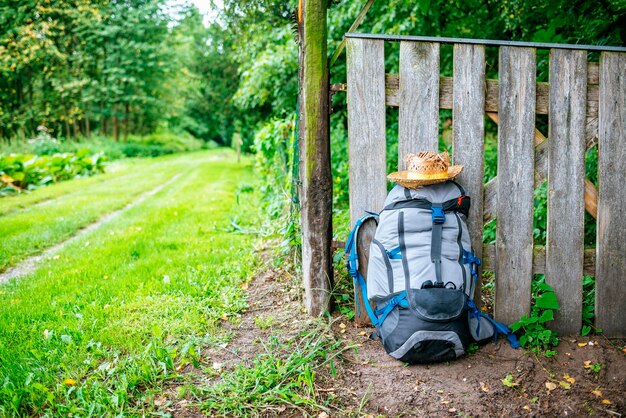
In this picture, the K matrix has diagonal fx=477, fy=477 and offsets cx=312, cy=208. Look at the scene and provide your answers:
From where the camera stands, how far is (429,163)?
9.48ft

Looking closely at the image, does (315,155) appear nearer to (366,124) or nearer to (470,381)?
(366,124)

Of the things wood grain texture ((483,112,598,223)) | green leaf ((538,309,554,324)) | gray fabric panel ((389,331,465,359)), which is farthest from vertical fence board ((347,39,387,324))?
green leaf ((538,309,554,324))

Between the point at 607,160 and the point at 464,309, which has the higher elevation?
the point at 607,160

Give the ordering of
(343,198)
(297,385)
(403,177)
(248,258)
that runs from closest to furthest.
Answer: (297,385)
(403,177)
(248,258)
(343,198)

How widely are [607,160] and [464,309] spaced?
1396 millimetres

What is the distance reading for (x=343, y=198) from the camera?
23.3ft

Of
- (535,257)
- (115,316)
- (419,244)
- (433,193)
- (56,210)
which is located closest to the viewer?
(419,244)

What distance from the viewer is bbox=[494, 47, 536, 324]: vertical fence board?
9.90ft

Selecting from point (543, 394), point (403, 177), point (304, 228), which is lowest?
point (543, 394)

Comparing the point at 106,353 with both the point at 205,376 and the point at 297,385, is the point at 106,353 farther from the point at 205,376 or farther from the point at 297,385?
the point at 297,385

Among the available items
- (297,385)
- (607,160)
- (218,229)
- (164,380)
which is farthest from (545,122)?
(164,380)

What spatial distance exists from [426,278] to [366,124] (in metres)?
1.06

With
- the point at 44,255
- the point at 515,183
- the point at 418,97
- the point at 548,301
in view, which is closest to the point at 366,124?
the point at 418,97

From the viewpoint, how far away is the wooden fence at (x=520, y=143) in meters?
3.02
